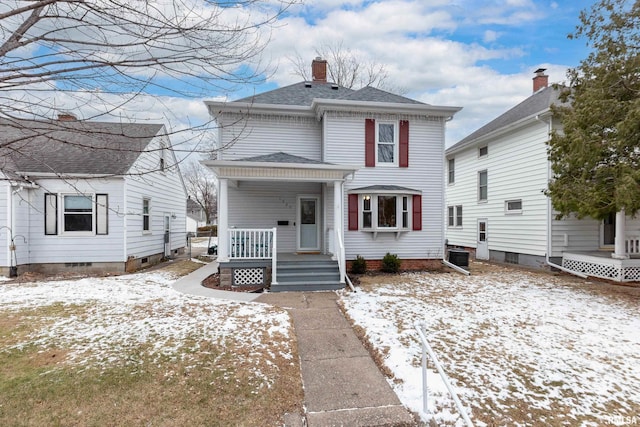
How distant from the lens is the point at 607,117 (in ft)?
24.9

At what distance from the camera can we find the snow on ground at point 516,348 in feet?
10.5

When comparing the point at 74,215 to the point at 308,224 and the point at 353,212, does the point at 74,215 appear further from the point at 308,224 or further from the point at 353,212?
the point at 353,212

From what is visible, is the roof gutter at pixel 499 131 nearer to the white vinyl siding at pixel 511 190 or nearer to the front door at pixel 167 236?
the white vinyl siding at pixel 511 190

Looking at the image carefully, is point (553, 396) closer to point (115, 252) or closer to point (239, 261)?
point (239, 261)

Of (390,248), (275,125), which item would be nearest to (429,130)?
(390,248)

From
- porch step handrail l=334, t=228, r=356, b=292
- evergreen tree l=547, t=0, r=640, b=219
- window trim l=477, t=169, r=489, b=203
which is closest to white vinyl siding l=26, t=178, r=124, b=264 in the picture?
porch step handrail l=334, t=228, r=356, b=292

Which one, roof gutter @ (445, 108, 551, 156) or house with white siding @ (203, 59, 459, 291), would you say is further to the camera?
roof gutter @ (445, 108, 551, 156)

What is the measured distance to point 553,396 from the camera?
3.38 meters

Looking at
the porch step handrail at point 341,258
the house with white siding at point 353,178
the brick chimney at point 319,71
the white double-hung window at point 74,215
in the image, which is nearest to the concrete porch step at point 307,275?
the porch step handrail at point 341,258

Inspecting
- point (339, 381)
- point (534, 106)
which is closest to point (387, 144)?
point (534, 106)

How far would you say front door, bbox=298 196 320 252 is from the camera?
35.7 ft

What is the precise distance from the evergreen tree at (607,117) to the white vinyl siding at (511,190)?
2721 mm

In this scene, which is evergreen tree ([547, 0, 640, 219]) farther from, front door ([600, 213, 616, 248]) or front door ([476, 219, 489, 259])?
front door ([476, 219, 489, 259])

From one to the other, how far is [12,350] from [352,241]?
8.31 meters
